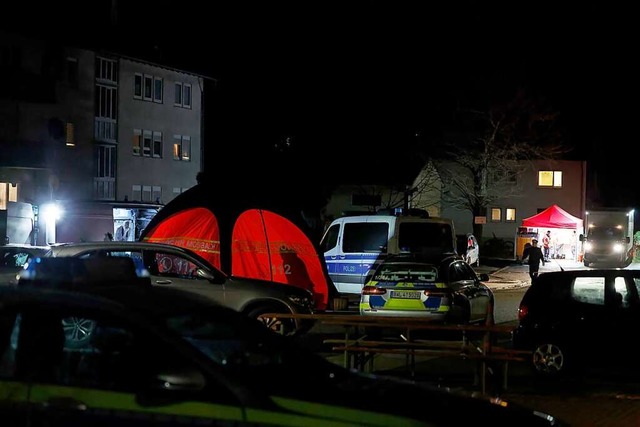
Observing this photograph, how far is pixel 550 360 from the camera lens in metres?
12.4

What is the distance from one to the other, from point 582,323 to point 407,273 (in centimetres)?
441

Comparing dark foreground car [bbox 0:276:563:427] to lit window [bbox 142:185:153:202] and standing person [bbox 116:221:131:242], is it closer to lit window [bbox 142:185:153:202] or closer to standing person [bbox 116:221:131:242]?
standing person [bbox 116:221:131:242]

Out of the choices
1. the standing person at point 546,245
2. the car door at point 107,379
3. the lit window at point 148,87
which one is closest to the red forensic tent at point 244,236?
the car door at point 107,379

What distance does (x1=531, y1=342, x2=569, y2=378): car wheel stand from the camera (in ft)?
40.5

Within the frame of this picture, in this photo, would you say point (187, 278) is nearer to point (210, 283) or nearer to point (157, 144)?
point (210, 283)

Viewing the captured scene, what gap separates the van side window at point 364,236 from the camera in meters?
22.8

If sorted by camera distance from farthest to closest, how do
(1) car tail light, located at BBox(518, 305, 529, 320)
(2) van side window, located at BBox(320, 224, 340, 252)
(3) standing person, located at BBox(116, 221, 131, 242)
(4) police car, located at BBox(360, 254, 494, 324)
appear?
(3) standing person, located at BBox(116, 221, 131, 242) → (2) van side window, located at BBox(320, 224, 340, 252) → (4) police car, located at BBox(360, 254, 494, 324) → (1) car tail light, located at BBox(518, 305, 529, 320)

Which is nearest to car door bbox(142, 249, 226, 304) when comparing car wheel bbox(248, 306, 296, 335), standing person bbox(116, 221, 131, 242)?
car wheel bbox(248, 306, 296, 335)

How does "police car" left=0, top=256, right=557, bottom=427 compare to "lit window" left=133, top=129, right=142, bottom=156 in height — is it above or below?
below

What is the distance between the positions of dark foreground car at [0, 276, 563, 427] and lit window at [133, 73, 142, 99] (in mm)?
44716

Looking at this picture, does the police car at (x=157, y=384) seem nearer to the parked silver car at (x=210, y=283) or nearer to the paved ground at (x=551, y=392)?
the paved ground at (x=551, y=392)

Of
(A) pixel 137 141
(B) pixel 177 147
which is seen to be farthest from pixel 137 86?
(B) pixel 177 147

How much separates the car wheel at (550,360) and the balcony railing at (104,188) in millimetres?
36992

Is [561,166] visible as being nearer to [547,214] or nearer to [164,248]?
[547,214]
